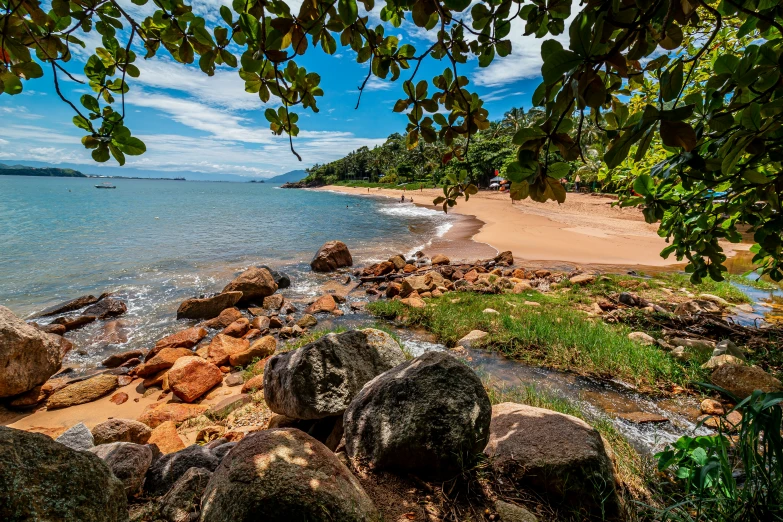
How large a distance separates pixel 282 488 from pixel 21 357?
684cm

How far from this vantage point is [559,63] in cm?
94

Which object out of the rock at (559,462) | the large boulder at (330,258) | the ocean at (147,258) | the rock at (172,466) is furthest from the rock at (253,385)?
the large boulder at (330,258)

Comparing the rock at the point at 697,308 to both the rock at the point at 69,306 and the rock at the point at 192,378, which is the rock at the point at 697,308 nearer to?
the rock at the point at 192,378

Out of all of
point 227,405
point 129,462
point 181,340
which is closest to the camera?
point 129,462

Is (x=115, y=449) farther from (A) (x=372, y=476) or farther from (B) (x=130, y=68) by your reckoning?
(B) (x=130, y=68)

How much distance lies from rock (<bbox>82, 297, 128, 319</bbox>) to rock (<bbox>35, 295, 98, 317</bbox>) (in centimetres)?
52

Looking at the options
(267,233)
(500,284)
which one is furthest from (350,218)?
(500,284)

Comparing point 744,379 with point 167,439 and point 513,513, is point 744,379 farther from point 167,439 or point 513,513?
point 167,439

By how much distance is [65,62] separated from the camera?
1.83 m

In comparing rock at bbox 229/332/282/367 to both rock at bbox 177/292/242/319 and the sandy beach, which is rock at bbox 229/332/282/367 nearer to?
rock at bbox 177/292/242/319

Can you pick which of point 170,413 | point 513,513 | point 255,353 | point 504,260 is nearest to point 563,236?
point 504,260

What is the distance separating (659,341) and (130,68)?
7893 mm

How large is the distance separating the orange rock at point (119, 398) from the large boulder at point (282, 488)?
5469 millimetres

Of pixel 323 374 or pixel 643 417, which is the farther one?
pixel 643 417
